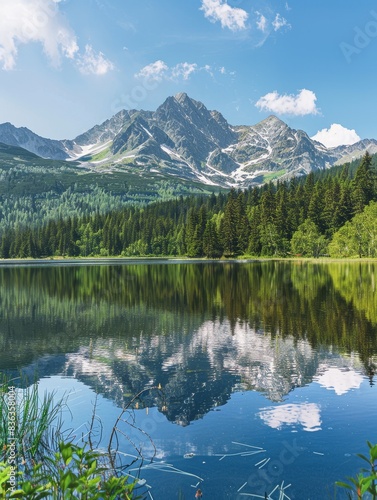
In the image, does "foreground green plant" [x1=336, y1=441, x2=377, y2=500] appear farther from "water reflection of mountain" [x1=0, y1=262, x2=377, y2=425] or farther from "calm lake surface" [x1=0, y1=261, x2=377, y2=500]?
"water reflection of mountain" [x1=0, y1=262, x2=377, y2=425]

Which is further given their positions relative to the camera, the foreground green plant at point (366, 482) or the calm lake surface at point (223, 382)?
the calm lake surface at point (223, 382)

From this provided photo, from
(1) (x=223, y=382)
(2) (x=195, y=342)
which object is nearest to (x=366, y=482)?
(1) (x=223, y=382)

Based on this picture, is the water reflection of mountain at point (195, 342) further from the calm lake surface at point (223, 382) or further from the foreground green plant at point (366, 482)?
the foreground green plant at point (366, 482)

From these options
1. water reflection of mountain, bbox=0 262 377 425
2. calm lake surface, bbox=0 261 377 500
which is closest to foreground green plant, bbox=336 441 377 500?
calm lake surface, bbox=0 261 377 500

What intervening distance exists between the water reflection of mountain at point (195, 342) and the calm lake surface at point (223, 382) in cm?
10

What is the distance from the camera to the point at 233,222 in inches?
7820

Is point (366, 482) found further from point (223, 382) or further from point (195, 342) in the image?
point (195, 342)

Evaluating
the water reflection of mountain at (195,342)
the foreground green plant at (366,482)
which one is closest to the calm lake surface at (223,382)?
the water reflection of mountain at (195,342)

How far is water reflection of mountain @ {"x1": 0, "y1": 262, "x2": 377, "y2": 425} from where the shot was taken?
20.2 meters

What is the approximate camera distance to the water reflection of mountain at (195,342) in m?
20.2

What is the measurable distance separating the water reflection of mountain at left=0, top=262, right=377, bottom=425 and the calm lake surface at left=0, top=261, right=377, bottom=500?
97 millimetres

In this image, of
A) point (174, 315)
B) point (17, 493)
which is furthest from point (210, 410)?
point (174, 315)

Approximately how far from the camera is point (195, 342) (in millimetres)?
29250

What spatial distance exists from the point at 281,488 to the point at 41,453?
7.12 m
